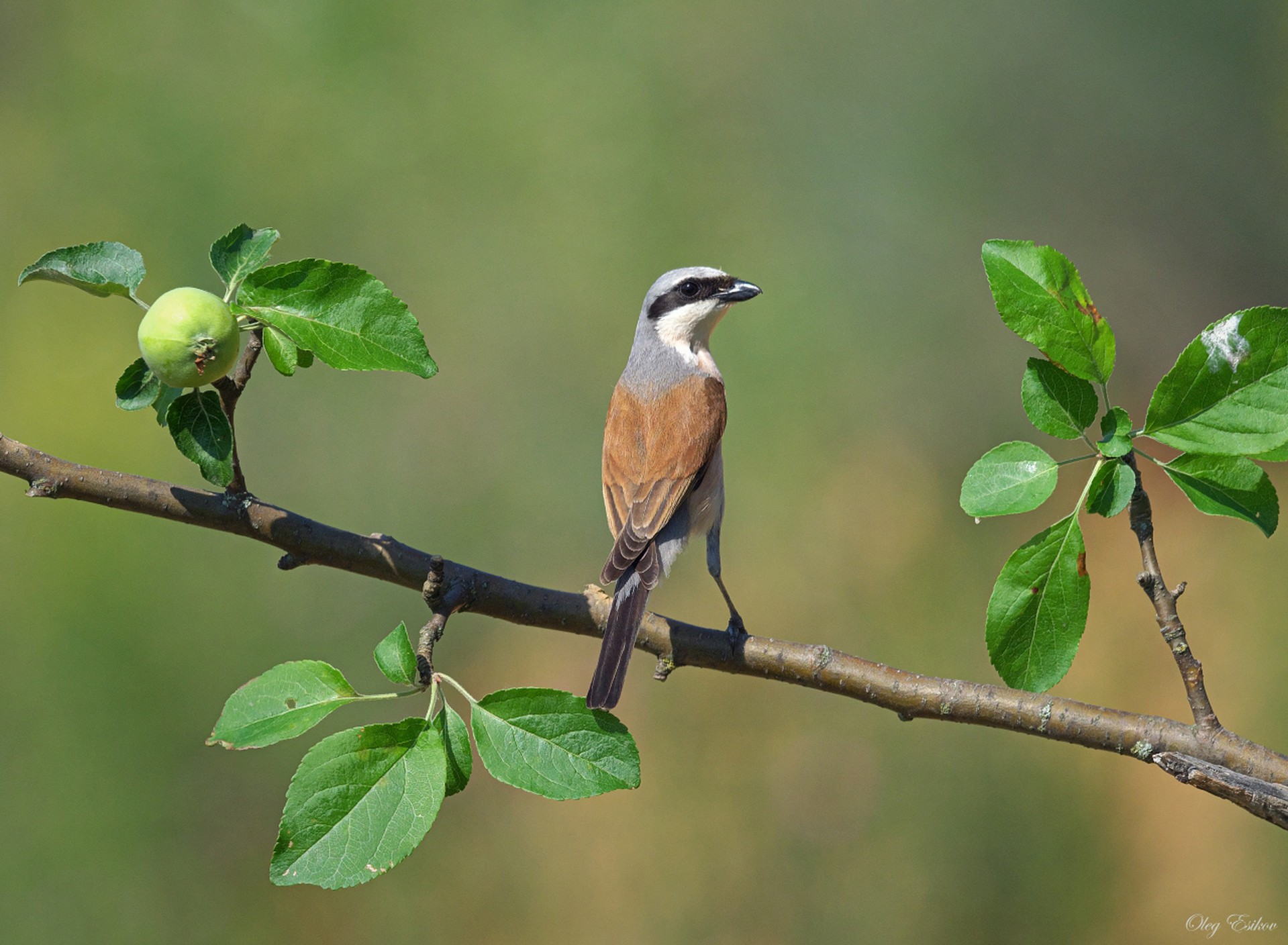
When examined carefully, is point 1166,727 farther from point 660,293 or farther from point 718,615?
point 718,615

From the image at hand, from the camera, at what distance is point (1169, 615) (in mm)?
1871

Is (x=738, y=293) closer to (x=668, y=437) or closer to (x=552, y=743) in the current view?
(x=668, y=437)

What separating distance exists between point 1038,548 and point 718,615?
4.86 m

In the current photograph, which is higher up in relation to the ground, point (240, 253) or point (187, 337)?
point (240, 253)

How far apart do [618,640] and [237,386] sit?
1126mm

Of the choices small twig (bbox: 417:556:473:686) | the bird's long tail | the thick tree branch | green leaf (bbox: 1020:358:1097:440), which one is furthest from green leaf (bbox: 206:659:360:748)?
green leaf (bbox: 1020:358:1097:440)

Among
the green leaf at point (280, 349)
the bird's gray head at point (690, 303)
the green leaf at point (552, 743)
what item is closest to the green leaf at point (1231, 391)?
the green leaf at point (552, 743)

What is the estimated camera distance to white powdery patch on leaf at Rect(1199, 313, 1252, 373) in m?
1.64

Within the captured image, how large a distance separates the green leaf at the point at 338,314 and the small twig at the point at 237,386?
0.28 feet

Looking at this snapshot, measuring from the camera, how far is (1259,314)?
1.64 metres

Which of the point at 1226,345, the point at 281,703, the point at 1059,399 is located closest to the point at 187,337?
the point at 281,703

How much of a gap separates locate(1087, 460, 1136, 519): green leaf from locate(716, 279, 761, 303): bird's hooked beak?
1887 millimetres

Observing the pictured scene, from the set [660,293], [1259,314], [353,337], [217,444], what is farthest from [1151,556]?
[660,293]

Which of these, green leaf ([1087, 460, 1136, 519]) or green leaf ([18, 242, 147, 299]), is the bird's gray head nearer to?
green leaf ([1087, 460, 1136, 519])
